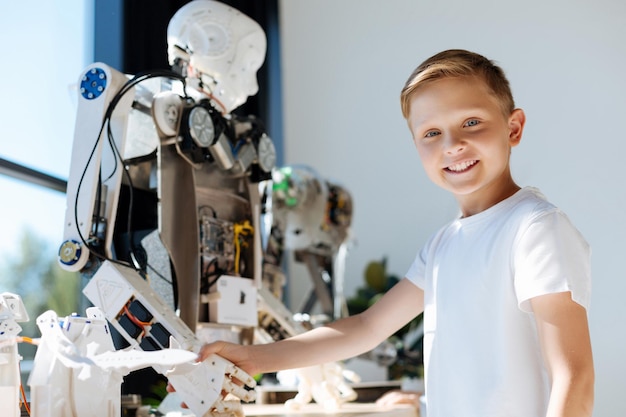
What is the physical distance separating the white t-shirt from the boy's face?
2.2 inches

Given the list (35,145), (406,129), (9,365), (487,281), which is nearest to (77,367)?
(9,365)

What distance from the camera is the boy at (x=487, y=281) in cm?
118

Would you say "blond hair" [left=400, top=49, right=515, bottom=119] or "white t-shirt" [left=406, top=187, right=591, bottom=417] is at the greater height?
"blond hair" [left=400, top=49, right=515, bottom=119]

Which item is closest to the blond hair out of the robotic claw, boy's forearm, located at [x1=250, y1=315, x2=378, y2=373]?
boy's forearm, located at [x1=250, y1=315, x2=378, y2=373]

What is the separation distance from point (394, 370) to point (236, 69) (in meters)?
2.02

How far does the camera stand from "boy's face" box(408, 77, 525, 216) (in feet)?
4.45

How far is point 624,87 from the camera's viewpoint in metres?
4.48

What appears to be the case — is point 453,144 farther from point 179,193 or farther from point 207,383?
point 179,193

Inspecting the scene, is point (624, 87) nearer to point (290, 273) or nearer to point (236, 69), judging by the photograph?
point (290, 273)

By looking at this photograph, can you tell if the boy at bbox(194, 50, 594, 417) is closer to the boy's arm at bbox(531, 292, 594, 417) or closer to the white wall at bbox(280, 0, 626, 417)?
the boy's arm at bbox(531, 292, 594, 417)

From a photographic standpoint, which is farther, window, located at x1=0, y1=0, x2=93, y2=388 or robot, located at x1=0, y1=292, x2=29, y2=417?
window, located at x1=0, y1=0, x2=93, y2=388

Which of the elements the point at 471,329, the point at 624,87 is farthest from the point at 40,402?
the point at 624,87

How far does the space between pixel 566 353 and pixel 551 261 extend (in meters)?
0.14

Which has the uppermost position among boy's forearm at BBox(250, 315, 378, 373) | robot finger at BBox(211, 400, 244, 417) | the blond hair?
the blond hair
